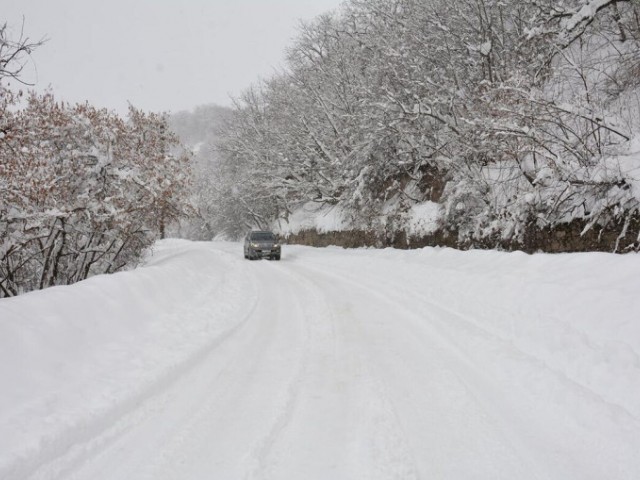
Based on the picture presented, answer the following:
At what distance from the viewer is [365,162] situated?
2352 cm

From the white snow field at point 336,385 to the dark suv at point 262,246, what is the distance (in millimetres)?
16432

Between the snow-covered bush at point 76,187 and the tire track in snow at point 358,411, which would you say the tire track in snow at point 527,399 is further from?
the snow-covered bush at point 76,187

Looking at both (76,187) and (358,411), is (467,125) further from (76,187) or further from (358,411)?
(76,187)

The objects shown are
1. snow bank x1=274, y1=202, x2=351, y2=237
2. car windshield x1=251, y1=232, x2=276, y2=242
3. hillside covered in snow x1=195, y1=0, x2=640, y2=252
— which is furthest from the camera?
snow bank x1=274, y1=202, x2=351, y2=237

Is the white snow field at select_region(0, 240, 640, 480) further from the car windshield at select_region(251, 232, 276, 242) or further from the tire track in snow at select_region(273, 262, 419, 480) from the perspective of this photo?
the car windshield at select_region(251, 232, 276, 242)

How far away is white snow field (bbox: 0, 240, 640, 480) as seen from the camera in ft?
11.0

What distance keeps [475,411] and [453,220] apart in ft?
43.1

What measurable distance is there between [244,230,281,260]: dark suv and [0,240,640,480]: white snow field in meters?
16.4

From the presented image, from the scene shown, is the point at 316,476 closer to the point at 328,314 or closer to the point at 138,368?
the point at 138,368

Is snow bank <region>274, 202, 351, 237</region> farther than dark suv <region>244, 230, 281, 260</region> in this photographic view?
Yes

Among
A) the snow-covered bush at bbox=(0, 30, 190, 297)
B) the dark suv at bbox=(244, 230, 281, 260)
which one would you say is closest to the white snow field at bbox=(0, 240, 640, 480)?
the snow-covered bush at bbox=(0, 30, 190, 297)

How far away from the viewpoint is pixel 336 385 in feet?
16.0

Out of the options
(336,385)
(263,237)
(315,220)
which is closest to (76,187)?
(336,385)

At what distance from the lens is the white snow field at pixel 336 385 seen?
3365 mm
